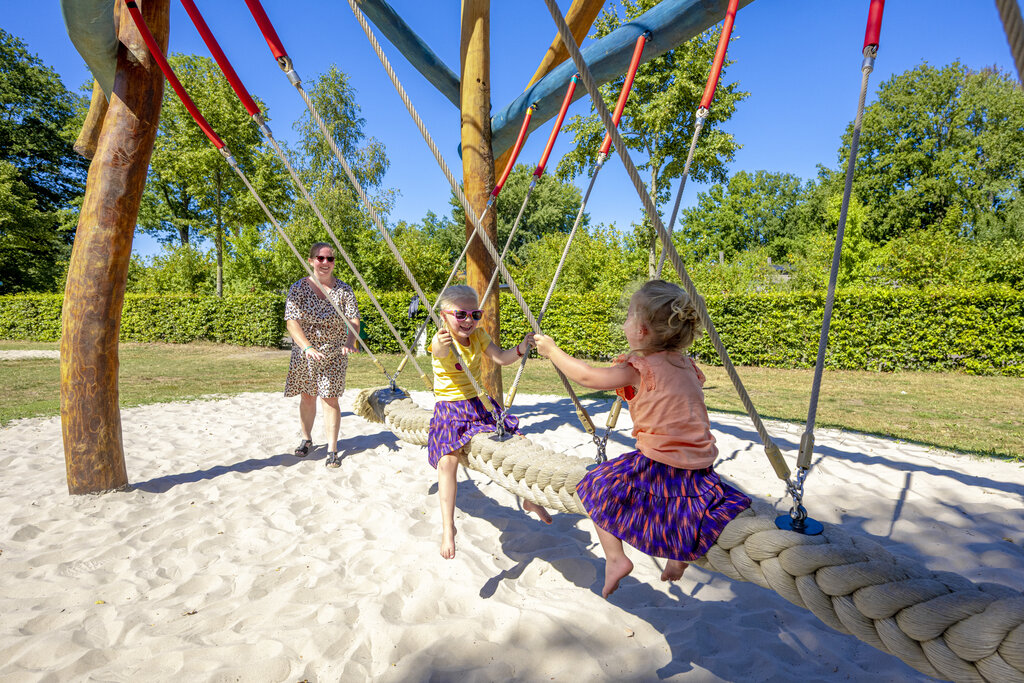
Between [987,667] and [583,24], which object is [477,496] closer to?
[987,667]

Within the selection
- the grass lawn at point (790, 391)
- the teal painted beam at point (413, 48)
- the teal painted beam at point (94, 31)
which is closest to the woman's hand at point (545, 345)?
the teal painted beam at point (94, 31)

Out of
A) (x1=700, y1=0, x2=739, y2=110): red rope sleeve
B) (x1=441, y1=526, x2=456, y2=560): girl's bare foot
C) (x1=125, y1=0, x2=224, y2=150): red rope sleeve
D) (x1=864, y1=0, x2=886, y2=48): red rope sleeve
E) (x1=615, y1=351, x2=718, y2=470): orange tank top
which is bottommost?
(x1=441, y1=526, x2=456, y2=560): girl's bare foot

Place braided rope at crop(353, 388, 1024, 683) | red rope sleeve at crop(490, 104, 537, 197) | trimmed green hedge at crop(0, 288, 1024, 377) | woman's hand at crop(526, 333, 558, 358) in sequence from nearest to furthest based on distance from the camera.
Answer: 1. braided rope at crop(353, 388, 1024, 683)
2. woman's hand at crop(526, 333, 558, 358)
3. red rope sleeve at crop(490, 104, 537, 197)
4. trimmed green hedge at crop(0, 288, 1024, 377)

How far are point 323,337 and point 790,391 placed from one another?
7.66m

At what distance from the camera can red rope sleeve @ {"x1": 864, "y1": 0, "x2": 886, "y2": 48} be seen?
1577mm

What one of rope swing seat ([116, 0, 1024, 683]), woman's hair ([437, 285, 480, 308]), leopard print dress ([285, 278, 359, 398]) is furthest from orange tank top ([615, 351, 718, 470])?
leopard print dress ([285, 278, 359, 398])

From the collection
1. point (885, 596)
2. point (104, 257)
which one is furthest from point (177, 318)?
point (885, 596)

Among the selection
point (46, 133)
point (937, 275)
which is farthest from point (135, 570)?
point (46, 133)

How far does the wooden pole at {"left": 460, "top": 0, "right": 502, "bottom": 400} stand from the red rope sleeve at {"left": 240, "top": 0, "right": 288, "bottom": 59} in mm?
2147

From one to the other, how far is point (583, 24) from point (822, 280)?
1570 cm

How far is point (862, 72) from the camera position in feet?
5.09

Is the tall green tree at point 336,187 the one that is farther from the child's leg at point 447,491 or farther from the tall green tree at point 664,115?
the child's leg at point 447,491

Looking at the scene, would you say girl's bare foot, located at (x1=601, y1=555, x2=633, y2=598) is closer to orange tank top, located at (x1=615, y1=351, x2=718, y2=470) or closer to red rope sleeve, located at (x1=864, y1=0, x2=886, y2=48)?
orange tank top, located at (x1=615, y1=351, x2=718, y2=470)

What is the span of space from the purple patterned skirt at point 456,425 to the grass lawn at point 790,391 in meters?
4.54
